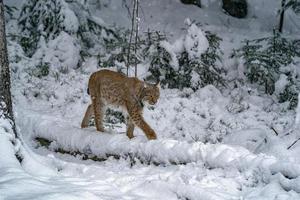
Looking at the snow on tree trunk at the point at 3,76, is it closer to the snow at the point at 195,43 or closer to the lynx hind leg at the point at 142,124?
the lynx hind leg at the point at 142,124

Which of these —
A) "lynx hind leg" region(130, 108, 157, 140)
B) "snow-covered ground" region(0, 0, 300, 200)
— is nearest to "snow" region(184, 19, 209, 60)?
"snow-covered ground" region(0, 0, 300, 200)

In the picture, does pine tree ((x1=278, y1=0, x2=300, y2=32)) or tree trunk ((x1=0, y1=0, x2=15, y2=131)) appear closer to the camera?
tree trunk ((x1=0, y1=0, x2=15, y2=131))

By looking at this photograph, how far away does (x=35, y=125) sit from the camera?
9.82 meters

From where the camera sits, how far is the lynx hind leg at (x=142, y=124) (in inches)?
335

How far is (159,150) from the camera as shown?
23.5 feet

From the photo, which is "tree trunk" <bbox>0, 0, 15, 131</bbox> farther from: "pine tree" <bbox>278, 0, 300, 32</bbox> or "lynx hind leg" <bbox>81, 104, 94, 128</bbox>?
"pine tree" <bbox>278, 0, 300, 32</bbox>

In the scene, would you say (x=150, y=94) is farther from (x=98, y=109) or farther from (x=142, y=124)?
(x=98, y=109)

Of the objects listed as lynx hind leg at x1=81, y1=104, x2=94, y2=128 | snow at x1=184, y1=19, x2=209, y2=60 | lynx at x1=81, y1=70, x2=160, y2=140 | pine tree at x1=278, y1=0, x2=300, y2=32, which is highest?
pine tree at x1=278, y1=0, x2=300, y2=32

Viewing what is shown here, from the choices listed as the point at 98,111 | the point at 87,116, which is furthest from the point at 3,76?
the point at 87,116

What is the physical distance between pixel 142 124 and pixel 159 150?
1628mm

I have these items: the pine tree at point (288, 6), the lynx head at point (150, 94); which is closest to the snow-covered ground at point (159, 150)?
the lynx head at point (150, 94)

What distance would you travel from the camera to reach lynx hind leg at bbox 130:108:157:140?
8500 millimetres

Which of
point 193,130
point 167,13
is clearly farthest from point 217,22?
point 193,130

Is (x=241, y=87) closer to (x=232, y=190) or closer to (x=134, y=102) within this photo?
(x=134, y=102)
